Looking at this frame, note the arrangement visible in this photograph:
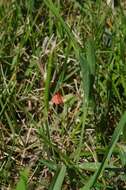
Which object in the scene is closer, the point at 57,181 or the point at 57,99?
the point at 57,181

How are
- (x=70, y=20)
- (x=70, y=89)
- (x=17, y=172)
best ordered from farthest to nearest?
(x=70, y=20)
(x=70, y=89)
(x=17, y=172)

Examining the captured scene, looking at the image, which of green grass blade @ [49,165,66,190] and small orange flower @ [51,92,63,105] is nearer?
green grass blade @ [49,165,66,190]

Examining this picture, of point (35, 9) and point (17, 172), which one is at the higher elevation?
point (35, 9)

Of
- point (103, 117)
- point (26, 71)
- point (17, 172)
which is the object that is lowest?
point (17, 172)

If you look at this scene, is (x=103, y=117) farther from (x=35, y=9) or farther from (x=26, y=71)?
(x=35, y=9)

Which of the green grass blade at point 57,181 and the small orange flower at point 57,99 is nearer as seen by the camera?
the green grass blade at point 57,181

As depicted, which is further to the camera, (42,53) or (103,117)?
(42,53)

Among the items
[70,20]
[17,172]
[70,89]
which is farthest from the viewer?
[70,20]

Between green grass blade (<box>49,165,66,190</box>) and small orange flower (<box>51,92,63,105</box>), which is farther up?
small orange flower (<box>51,92,63,105</box>)

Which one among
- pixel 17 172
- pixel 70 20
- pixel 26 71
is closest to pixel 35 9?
pixel 70 20

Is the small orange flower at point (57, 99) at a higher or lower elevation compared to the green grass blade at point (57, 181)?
higher
